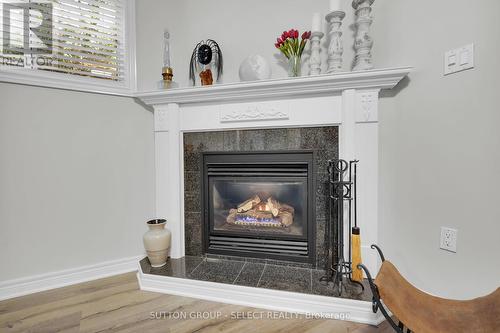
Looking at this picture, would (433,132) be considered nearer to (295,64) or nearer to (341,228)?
(341,228)

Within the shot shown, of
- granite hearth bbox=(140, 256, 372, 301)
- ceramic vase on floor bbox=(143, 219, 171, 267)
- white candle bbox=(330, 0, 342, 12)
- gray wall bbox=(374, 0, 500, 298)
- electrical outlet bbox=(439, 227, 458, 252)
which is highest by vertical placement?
white candle bbox=(330, 0, 342, 12)

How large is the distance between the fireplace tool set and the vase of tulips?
738 mm

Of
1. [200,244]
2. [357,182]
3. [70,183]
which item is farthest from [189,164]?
[357,182]

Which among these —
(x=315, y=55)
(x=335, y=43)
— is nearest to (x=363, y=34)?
(x=335, y=43)

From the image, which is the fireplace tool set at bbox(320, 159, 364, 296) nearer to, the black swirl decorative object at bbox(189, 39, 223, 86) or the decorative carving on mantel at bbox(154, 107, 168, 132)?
the black swirl decorative object at bbox(189, 39, 223, 86)

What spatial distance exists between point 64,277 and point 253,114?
1.85 metres

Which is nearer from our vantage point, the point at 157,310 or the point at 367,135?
the point at 157,310

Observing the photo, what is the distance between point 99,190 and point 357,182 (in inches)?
76.6

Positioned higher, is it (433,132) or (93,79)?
(93,79)

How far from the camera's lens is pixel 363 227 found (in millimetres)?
1576

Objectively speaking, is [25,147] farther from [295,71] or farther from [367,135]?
[367,135]

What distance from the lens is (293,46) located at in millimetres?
1665

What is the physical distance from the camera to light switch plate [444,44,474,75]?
122cm

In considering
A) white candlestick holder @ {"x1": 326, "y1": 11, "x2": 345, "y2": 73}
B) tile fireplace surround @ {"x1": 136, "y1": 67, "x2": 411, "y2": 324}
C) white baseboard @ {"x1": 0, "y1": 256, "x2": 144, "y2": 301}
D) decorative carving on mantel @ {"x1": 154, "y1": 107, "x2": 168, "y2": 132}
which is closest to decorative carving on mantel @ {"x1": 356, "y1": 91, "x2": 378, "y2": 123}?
tile fireplace surround @ {"x1": 136, "y1": 67, "x2": 411, "y2": 324}
